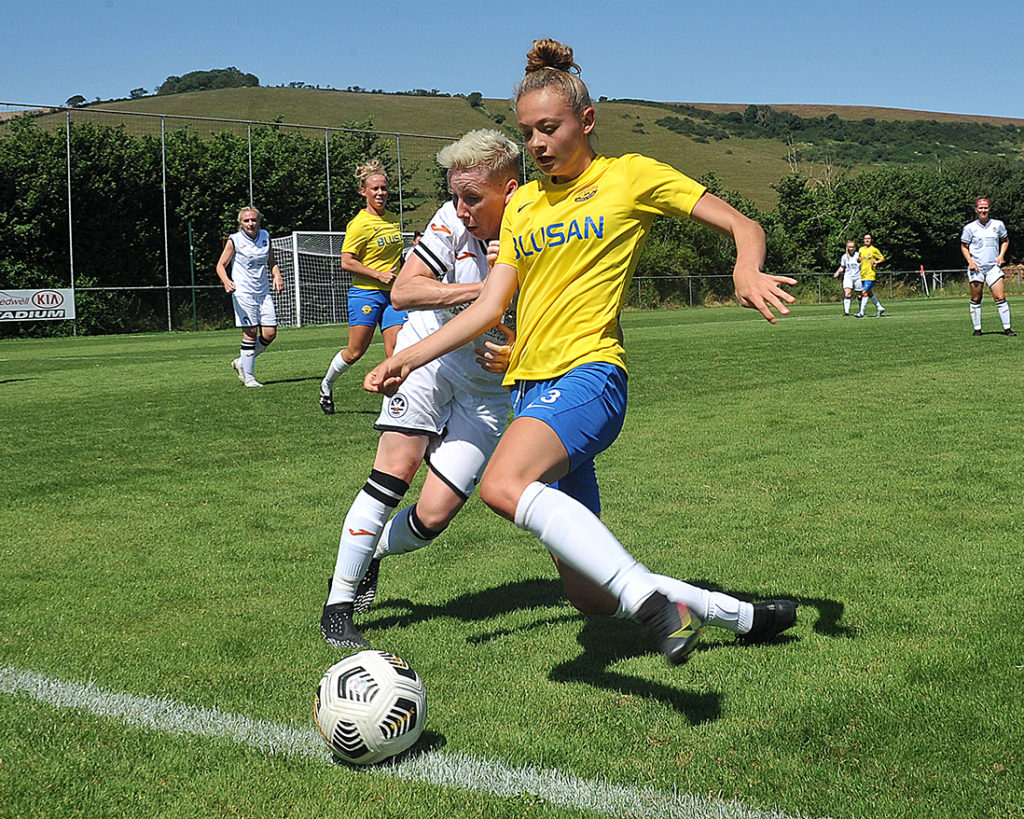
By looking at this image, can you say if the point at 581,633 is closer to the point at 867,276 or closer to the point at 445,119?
the point at 867,276

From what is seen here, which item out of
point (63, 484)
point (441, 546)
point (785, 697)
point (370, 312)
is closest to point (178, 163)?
point (370, 312)

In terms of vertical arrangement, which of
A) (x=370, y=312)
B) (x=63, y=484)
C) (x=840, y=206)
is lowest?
(x=63, y=484)

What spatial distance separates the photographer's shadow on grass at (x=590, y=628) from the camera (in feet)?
11.0

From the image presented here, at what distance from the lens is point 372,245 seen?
1077cm

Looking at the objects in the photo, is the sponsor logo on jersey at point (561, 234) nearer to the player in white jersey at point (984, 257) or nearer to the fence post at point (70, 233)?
the player in white jersey at point (984, 257)

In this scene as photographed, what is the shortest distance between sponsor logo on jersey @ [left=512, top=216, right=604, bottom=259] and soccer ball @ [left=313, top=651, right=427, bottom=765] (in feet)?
4.73

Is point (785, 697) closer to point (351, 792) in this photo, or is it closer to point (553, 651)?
point (553, 651)

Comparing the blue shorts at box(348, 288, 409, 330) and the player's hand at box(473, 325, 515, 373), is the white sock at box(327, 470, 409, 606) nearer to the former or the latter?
the player's hand at box(473, 325, 515, 373)

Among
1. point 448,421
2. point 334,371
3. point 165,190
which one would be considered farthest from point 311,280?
point 448,421

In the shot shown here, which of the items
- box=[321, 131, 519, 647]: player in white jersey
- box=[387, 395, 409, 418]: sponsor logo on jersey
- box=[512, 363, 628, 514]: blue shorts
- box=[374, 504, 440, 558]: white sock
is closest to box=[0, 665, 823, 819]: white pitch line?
box=[321, 131, 519, 647]: player in white jersey

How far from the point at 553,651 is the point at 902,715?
1.26 m

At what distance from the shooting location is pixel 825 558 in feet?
16.1

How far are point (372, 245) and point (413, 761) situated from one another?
838 cm

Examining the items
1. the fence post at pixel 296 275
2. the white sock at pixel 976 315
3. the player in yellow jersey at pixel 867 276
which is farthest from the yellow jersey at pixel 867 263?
the fence post at pixel 296 275
